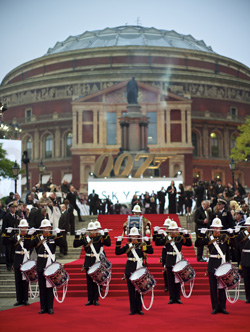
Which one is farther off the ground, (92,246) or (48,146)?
(48,146)

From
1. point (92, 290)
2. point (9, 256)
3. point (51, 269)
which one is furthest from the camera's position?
point (9, 256)

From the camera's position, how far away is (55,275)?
13672mm

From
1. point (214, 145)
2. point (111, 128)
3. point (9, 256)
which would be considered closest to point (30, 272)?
point (9, 256)

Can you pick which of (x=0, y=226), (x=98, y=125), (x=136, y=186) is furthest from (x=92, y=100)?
(x=0, y=226)

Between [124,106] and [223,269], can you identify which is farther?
[124,106]

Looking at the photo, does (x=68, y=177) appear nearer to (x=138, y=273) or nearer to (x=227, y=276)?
(x=138, y=273)

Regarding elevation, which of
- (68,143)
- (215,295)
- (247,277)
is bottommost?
(215,295)

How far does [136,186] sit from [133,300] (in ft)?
85.0

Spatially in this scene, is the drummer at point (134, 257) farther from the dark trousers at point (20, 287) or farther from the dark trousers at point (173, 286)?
the dark trousers at point (20, 287)

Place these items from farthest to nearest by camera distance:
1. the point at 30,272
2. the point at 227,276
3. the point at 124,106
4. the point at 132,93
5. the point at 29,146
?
the point at 29,146 < the point at 124,106 < the point at 132,93 < the point at 30,272 < the point at 227,276

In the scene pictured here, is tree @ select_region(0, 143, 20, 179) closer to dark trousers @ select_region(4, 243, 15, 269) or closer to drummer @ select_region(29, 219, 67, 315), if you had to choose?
dark trousers @ select_region(4, 243, 15, 269)

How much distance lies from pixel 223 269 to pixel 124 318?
102 inches

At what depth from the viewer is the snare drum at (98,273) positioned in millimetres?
14328

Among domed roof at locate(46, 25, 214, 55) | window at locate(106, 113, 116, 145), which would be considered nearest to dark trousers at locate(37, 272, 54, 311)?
window at locate(106, 113, 116, 145)
